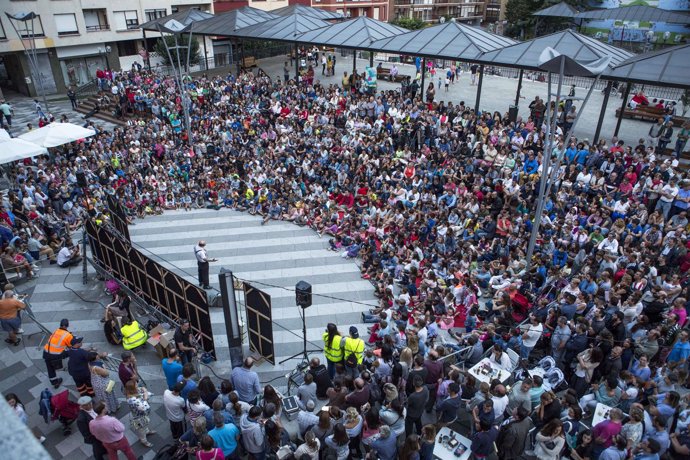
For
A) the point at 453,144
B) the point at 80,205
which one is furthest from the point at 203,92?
the point at 453,144

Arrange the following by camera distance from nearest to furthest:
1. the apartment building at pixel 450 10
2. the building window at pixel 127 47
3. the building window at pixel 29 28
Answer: the building window at pixel 29 28 < the building window at pixel 127 47 < the apartment building at pixel 450 10

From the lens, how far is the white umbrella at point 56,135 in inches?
606

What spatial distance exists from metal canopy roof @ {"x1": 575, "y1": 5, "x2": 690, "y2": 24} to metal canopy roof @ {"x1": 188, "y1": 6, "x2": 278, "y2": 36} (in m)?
26.5

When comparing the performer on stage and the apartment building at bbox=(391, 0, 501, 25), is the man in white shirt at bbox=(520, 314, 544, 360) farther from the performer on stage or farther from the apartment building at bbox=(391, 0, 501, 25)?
the apartment building at bbox=(391, 0, 501, 25)

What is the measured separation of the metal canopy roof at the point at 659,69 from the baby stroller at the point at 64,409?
16938mm

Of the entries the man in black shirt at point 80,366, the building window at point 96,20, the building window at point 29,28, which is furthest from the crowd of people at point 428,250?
the building window at point 96,20

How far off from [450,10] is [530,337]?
7236 cm

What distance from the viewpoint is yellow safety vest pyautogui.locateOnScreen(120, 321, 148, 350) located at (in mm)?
10227

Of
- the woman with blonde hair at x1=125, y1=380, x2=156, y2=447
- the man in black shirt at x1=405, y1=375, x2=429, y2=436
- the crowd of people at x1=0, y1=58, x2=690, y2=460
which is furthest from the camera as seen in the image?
the woman with blonde hair at x1=125, y1=380, x2=156, y2=447

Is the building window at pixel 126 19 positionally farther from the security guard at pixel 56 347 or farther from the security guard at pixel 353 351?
the security guard at pixel 353 351

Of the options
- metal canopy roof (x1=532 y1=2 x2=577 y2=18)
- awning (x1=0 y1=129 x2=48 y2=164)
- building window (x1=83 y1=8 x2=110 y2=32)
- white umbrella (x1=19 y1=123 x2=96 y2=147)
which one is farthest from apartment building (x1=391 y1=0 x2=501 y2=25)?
awning (x1=0 y1=129 x2=48 y2=164)

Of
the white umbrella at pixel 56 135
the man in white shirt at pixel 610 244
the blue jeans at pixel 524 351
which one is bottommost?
the blue jeans at pixel 524 351

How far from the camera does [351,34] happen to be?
78.9 ft

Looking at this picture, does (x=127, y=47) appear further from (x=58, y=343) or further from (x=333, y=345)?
(x=333, y=345)
